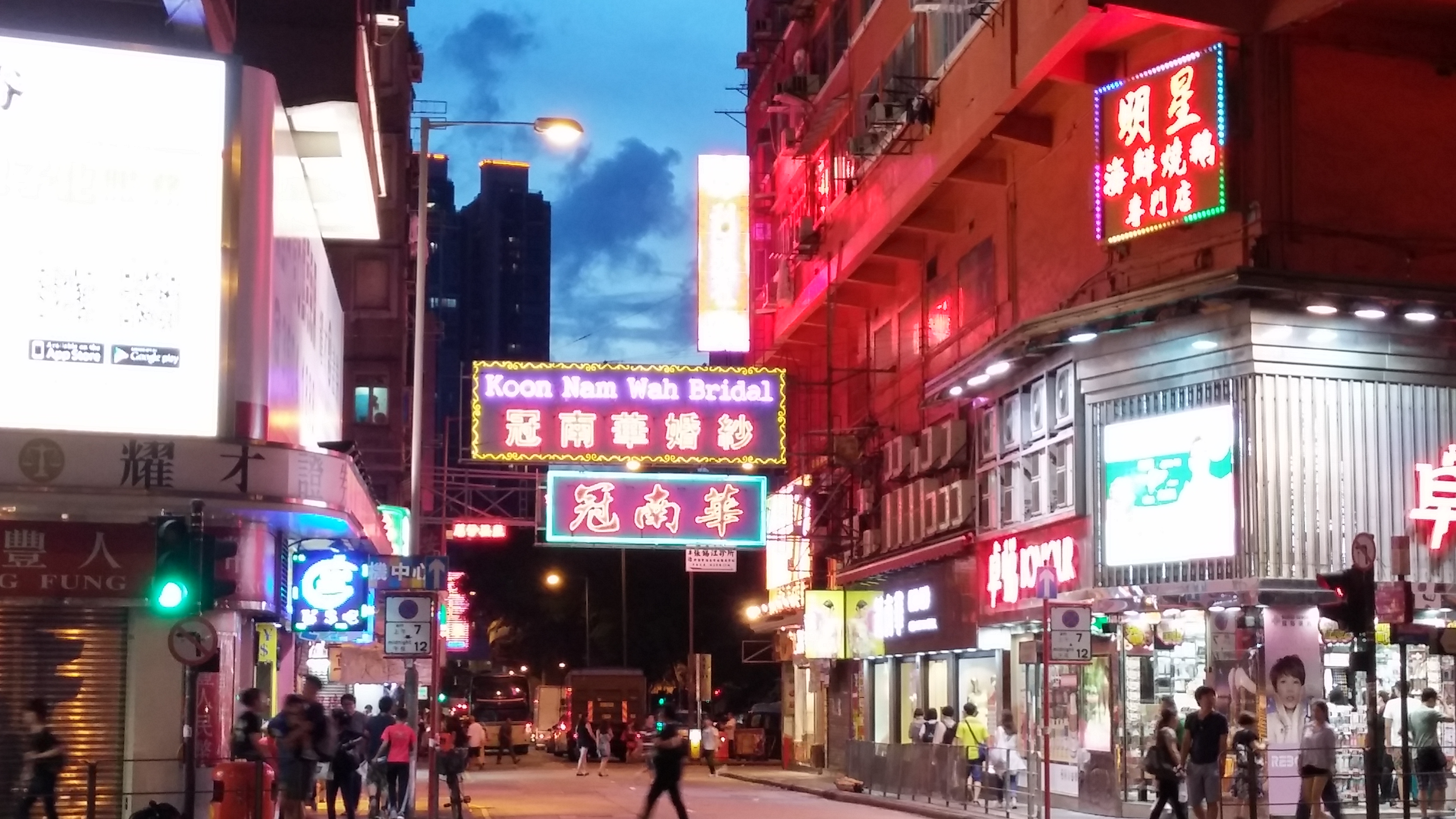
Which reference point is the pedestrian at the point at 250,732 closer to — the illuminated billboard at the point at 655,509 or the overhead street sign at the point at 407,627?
the overhead street sign at the point at 407,627

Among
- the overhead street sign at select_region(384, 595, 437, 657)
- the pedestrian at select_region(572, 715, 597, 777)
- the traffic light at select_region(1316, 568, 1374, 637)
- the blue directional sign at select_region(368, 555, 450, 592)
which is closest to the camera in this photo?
the traffic light at select_region(1316, 568, 1374, 637)

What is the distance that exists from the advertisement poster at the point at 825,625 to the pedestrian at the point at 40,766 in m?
22.8

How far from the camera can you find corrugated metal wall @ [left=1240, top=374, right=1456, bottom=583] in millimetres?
21844

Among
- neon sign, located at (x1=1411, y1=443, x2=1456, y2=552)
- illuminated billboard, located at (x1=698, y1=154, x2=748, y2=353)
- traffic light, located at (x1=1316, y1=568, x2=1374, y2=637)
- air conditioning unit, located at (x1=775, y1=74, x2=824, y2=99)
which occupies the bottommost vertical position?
traffic light, located at (x1=1316, y1=568, x2=1374, y2=637)

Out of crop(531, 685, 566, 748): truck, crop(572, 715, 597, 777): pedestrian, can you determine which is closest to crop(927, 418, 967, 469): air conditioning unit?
crop(572, 715, 597, 777): pedestrian

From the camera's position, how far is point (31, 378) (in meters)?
19.4

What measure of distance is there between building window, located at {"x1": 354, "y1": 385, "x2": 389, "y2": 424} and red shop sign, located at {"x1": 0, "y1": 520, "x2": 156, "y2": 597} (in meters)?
37.9

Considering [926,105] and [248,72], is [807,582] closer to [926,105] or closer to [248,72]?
[926,105]

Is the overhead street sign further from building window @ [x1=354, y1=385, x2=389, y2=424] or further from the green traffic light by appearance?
building window @ [x1=354, y1=385, x2=389, y2=424]

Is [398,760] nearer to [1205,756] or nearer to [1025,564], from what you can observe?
[1205,756]

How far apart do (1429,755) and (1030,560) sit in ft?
23.6

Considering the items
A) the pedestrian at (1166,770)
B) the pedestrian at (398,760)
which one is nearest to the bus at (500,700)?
the pedestrian at (398,760)

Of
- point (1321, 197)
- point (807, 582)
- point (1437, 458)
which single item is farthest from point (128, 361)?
point (807, 582)

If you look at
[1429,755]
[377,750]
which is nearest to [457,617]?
[377,750]
